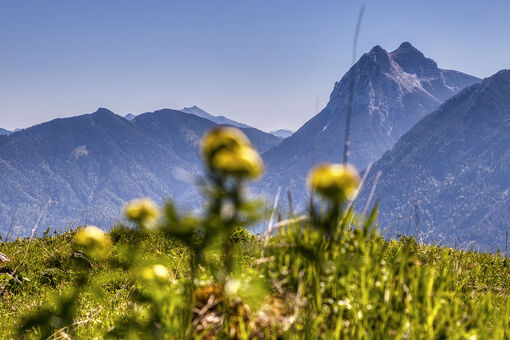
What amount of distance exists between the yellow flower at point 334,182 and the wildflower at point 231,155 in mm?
650

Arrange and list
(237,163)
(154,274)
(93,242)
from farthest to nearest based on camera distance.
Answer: (93,242) < (154,274) < (237,163)

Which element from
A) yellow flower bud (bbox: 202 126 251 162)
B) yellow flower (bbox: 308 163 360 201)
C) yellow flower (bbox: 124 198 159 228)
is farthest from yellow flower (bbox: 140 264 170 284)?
yellow flower (bbox: 308 163 360 201)

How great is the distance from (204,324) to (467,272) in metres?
5.51

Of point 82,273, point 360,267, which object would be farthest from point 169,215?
point 360,267

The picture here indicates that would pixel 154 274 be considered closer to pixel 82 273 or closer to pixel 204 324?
pixel 82 273

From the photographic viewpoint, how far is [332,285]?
3088 mm

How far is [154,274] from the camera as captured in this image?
7.84 ft

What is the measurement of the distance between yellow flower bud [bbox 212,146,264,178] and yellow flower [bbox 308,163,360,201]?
2.25 ft

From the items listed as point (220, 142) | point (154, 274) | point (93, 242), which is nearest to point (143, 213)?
point (93, 242)

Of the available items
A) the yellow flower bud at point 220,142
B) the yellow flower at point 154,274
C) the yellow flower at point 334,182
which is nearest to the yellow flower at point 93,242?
the yellow flower at point 154,274

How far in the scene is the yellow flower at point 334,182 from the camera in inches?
94.7

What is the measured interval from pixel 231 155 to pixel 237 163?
0.16ft

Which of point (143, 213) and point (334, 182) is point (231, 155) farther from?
point (143, 213)

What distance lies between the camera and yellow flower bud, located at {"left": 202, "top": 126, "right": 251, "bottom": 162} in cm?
186
